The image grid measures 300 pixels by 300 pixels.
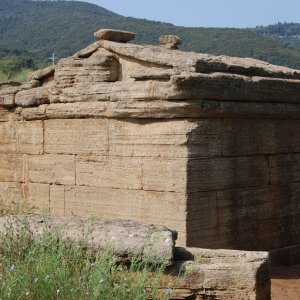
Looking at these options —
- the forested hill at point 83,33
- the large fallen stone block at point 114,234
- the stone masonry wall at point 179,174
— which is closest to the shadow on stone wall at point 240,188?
the stone masonry wall at point 179,174

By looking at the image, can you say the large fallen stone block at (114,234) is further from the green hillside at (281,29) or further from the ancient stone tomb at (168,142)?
the green hillside at (281,29)

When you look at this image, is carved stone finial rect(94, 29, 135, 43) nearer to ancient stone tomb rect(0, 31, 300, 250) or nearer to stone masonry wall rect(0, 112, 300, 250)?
ancient stone tomb rect(0, 31, 300, 250)

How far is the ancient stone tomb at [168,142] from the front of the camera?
26.1 feet

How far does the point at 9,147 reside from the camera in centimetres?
1022

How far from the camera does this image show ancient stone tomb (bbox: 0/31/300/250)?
26.1ft

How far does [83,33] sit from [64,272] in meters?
66.0

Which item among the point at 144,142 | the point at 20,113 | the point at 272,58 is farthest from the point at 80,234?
the point at 272,58

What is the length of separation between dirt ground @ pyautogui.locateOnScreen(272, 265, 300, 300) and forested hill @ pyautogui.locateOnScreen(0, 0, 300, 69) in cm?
4060

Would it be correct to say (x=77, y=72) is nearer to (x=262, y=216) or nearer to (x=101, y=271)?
(x=262, y=216)

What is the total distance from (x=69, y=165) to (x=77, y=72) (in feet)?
4.14

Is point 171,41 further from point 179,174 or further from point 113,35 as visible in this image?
point 179,174

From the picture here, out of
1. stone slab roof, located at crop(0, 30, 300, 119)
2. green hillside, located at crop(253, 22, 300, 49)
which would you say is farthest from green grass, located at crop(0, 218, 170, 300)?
green hillside, located at crop(253, 22, 300, 49)

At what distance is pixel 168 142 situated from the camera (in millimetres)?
8031

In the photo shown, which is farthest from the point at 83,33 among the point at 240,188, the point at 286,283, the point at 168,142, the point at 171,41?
the point at 286,283
